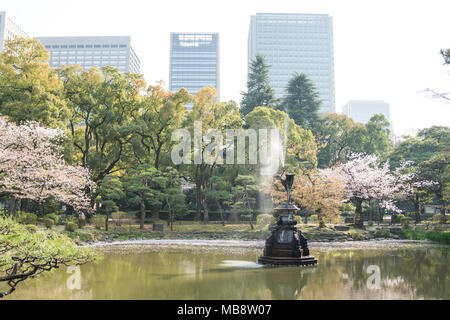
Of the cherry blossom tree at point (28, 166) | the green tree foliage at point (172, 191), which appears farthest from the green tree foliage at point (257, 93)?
the cherry blossom tree at point (28, 166)

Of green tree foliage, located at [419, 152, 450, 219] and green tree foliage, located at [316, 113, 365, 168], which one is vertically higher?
green tree foliage, located at [316, 113, 365, 168]

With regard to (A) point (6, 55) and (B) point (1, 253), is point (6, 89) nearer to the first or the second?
(A) point (6, 55)

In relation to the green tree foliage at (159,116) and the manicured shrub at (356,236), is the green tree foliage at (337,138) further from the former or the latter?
the green tree foliage at (159,116)

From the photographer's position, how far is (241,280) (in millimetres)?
8922

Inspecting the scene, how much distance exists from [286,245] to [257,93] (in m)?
33.2

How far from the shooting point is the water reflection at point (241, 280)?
7.27 m

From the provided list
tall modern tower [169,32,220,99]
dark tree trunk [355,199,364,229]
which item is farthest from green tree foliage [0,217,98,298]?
tall modern tower [169,32,220,99]

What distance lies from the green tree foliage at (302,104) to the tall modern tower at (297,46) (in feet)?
317

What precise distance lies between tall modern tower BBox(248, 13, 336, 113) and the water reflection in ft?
435

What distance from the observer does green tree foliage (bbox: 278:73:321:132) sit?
42.9m

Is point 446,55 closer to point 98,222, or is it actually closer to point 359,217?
point 359,217

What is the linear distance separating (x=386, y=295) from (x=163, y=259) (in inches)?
324

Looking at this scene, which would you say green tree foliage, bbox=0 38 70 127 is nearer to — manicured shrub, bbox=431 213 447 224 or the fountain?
the fountain
